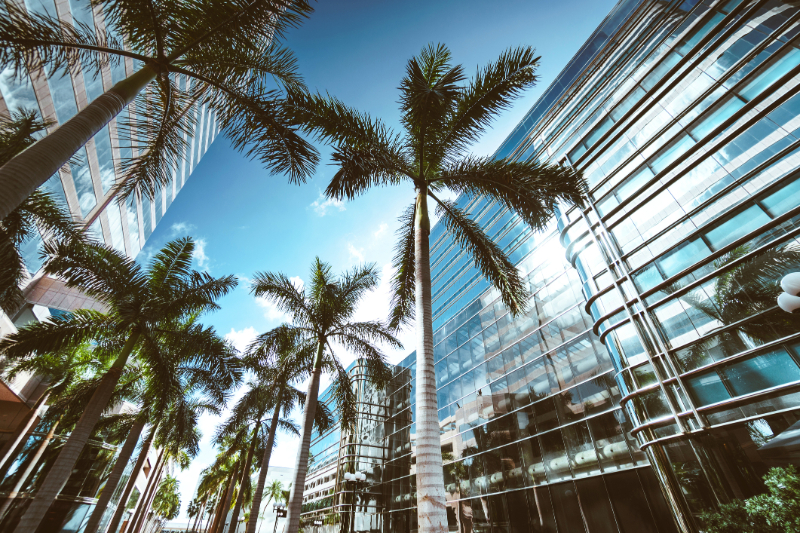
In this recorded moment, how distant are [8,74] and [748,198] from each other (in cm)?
2524

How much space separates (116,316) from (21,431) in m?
16.7

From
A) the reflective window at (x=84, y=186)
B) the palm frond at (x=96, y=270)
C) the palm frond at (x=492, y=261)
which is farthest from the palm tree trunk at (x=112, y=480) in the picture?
A: the palm frond at (x=492, y=261)

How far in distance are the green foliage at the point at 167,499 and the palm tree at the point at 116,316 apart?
6280cm

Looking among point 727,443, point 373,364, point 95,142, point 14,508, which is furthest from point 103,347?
point 14,508

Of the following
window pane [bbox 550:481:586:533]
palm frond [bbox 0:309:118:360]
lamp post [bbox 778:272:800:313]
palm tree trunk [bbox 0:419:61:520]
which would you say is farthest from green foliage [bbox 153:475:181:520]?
lamp post [bbox 778:272:800:313]

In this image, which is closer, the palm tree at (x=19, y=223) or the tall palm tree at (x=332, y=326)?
the palm tree at (x=19, y=223)

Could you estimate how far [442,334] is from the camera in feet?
75.5

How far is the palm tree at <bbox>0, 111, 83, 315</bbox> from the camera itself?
7.36 meters

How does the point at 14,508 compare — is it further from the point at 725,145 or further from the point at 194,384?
the point at 725,145

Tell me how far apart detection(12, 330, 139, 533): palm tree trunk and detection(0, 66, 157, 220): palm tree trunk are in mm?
7400

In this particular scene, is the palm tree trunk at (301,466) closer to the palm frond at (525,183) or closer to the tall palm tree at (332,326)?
the tall palm tree at (332,326)

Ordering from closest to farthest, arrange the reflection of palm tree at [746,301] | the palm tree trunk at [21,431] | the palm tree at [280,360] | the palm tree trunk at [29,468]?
the reflection of palm tree at [746,301]
the palm tree at [280,360]
the palm tree trunk at [21,431]
the palm tree trunk at [29,468]

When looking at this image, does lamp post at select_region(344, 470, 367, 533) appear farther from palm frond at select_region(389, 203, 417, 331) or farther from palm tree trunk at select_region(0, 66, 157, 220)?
palm tree trunk at select_region(0, 66, 157, 220)

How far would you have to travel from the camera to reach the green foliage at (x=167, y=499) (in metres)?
57.6
